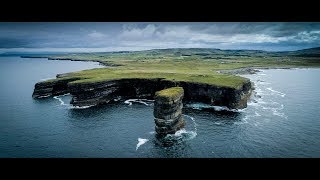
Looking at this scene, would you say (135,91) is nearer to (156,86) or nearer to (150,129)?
(156,86)

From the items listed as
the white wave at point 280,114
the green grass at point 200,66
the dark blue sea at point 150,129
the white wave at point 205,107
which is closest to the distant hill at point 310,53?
the green grass at point 200,66

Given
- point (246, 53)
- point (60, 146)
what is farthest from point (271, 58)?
point (60, 146)

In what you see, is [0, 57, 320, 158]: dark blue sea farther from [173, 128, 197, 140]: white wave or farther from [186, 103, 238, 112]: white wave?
[173, 128, 197, 140]: white wave

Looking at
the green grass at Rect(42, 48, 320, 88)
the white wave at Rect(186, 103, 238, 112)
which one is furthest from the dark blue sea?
the green grass at Rect(42, 48, 320, 88)

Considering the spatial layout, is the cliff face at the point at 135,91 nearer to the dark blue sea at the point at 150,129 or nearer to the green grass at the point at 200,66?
the green grass at the point at 200,66

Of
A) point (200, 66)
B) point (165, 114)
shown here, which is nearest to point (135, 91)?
point (165, 114)

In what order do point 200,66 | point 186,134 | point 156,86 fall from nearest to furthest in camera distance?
1. point 186,134
2. point 156,86
3. point 200,66
